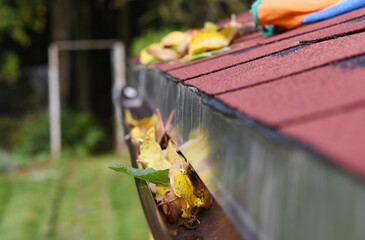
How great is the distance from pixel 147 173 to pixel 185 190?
101 millimetres

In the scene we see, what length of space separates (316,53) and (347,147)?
573mm

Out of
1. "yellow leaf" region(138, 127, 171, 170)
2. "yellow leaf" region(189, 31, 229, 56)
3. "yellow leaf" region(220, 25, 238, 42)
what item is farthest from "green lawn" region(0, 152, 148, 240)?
"yellow leaf" region(138, 127, 171, 170)

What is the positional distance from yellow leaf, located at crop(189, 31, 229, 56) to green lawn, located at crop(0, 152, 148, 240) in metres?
3.88

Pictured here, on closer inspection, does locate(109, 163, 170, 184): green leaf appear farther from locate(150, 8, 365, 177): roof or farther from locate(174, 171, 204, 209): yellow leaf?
locate(150, 8, 365, 177): roof

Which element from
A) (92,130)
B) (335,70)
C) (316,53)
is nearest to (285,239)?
(335,70)

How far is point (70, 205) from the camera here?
6.40m

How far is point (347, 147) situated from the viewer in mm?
415

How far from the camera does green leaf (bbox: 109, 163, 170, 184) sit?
102 cm

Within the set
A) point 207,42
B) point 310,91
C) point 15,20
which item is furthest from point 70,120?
point 310,91

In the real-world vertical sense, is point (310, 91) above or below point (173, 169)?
above

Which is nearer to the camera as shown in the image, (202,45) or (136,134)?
(136,134)

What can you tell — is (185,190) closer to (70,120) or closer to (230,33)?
(230,33)

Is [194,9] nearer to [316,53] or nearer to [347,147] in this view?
[316,53]

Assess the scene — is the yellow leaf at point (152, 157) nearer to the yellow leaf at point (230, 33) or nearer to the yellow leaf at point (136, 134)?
the yellow leaf at point (136, 134)
